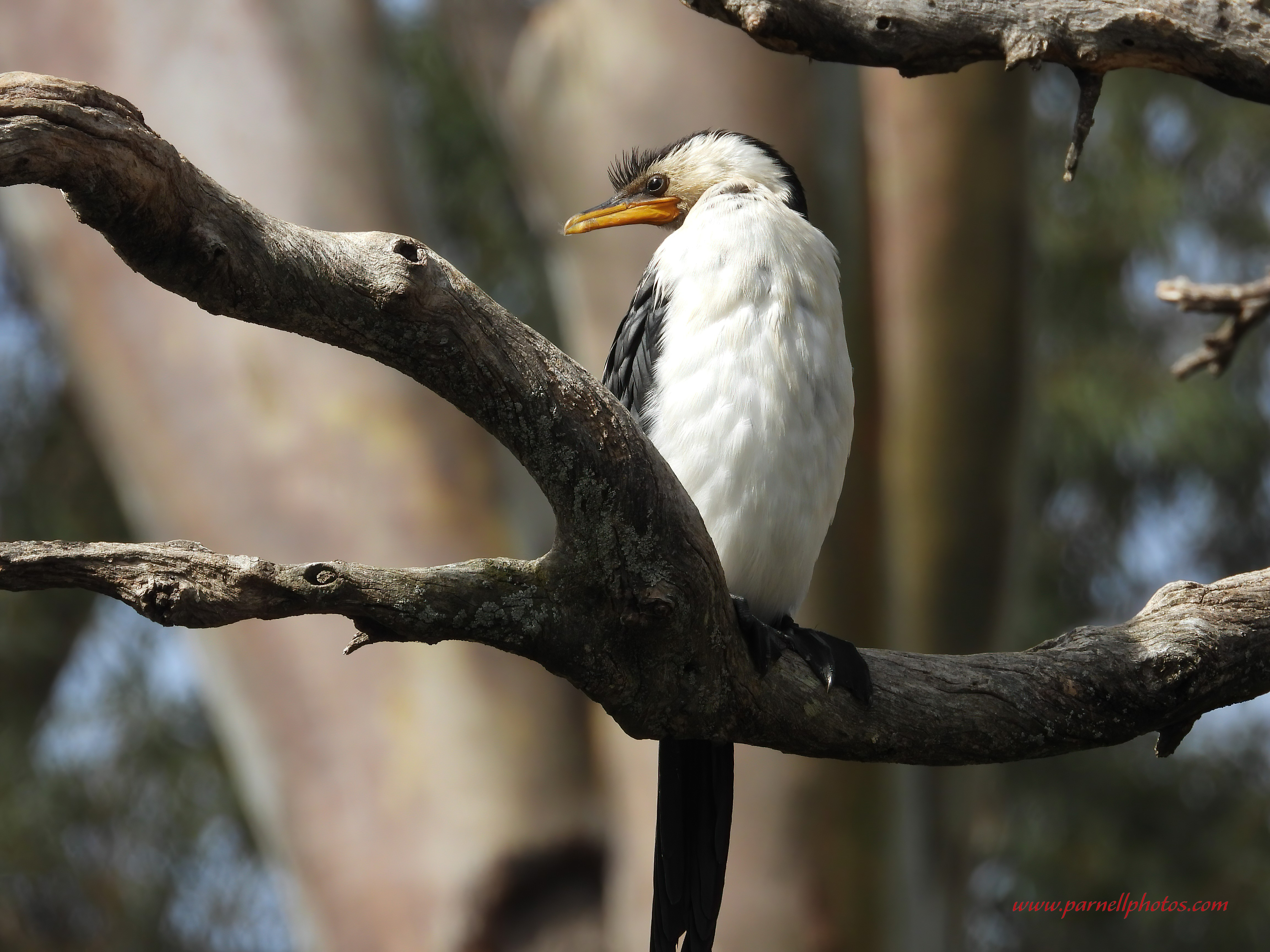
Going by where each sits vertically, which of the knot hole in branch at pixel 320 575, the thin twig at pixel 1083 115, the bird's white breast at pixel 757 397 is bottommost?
the knot hole in branch at pixel 320 575

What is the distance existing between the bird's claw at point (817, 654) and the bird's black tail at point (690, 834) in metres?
0.27

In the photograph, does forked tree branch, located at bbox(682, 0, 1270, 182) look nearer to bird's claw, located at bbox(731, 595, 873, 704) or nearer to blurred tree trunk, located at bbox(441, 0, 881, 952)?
bird's claw, located at bbox(731, 595, 873, 704)

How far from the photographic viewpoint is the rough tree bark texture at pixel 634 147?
3.55m

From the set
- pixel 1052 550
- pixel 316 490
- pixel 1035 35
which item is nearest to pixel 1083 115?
pixel 1035 35

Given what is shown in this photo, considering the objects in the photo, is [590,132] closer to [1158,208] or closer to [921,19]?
[921,19]

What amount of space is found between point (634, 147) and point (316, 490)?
4.74ft

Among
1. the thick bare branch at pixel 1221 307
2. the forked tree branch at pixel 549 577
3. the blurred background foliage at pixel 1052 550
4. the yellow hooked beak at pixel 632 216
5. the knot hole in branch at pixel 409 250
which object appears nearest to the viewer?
the forked tree branch at pixel 549 577

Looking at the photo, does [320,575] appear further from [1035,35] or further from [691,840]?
[1035,35]

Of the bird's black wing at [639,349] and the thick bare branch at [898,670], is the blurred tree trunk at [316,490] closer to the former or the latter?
the bird's black wing at [639,349]

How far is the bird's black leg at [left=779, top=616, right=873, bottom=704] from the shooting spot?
1.82m

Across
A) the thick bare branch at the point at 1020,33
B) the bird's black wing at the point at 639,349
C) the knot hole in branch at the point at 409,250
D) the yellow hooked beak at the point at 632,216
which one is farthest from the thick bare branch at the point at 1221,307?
the knot hole in branch at the point at 409,250

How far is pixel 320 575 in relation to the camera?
4.27 ft

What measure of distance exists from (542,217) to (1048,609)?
174 inches

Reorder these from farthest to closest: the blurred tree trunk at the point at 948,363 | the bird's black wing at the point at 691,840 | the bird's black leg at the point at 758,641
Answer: the blurred tree trunk at the point at 948,363, the bird's black wing at the point at 691,840, the bird's black leg at the point at 758,641
